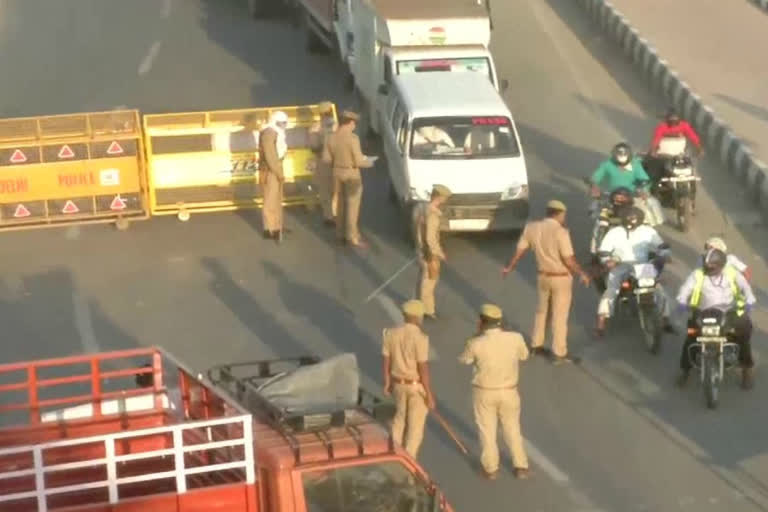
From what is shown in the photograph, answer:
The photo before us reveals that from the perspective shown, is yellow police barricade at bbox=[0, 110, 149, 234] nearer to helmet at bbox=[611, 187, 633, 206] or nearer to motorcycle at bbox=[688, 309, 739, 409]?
helmet at bbox=[611, 187, 633, 206]

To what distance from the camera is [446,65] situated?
72.6 feet

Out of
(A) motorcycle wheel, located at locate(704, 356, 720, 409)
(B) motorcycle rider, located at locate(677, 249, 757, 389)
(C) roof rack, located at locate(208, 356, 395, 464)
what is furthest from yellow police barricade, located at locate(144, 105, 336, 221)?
(C) roof rack, located at locate(208, 356, 395, 464)

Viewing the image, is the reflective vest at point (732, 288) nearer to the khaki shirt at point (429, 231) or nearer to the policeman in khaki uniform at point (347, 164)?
the khaki shirt at point (429, 231)

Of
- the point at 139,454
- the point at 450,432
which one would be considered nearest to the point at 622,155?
the point at 450,432

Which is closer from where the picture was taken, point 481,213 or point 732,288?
point 732,288

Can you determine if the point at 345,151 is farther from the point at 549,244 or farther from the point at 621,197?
the point at 549,244

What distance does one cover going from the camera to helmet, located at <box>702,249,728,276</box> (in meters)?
15.0

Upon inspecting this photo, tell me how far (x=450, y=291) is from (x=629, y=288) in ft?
7.77

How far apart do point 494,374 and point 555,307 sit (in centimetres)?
289

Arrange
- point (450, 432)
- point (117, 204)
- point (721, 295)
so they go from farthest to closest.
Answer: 1. point (117, 204)
2. point (721, 295)
3. point (450, 432)

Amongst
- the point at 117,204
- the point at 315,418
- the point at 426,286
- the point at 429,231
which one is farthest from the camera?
the point at 117,204

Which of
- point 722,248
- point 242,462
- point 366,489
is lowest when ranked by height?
point 722,248

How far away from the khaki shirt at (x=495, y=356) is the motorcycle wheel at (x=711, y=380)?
2437 millimetres

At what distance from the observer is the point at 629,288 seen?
655 inches
